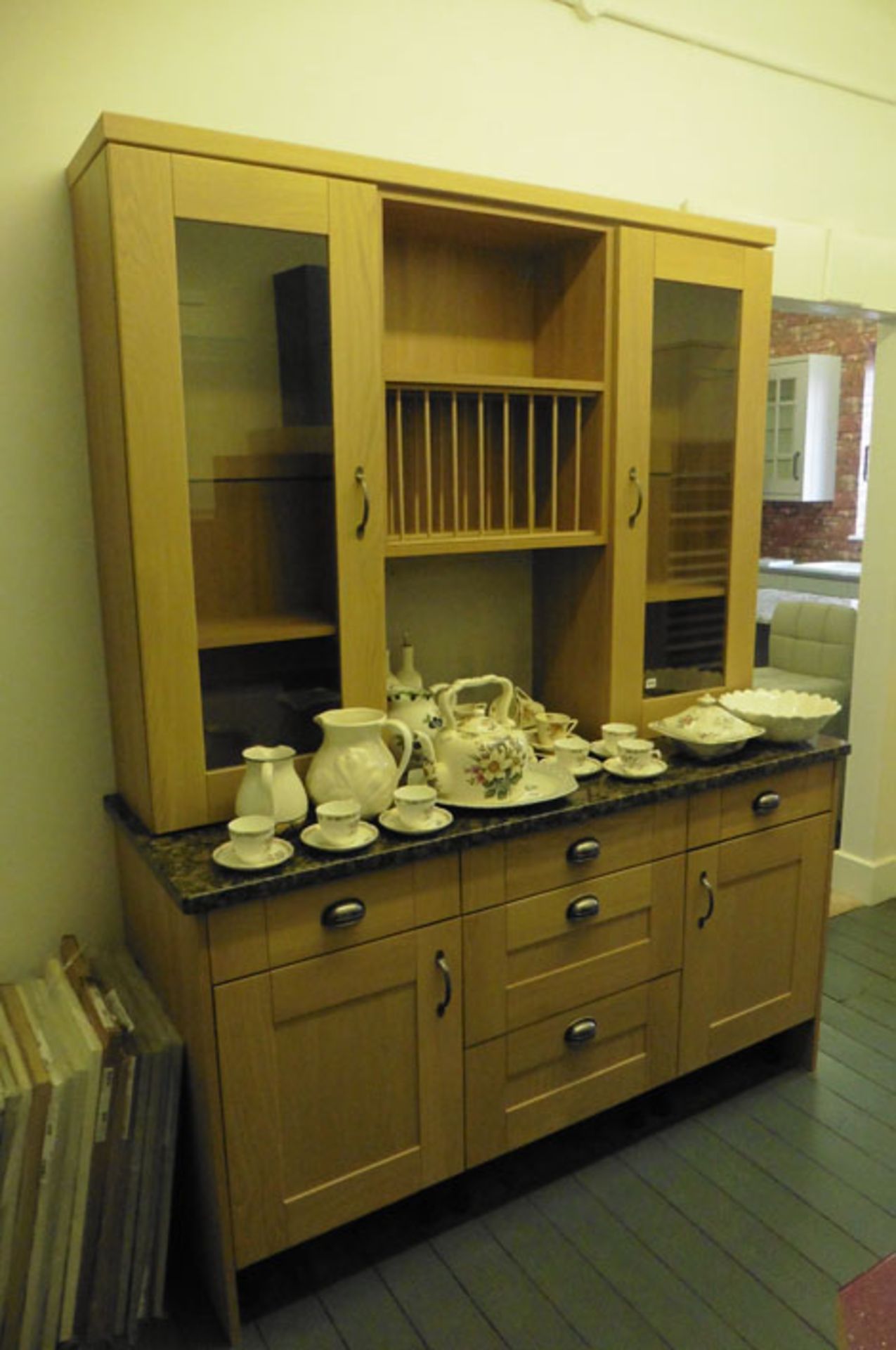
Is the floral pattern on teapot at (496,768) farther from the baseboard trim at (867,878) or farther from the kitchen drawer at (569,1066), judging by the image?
the baseboard trim at (867,878)

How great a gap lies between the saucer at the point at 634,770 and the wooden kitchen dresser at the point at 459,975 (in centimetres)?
4

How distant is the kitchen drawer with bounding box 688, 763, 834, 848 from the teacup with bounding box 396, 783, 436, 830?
0.64 m

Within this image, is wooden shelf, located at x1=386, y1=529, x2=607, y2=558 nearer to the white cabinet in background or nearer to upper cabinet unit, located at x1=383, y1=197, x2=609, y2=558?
upper cabinet unit, located at x1=383, y1=197, x2=609, y2=558

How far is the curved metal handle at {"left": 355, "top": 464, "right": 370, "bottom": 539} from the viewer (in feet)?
5.97

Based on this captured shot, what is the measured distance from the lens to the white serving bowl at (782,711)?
88.8 inches

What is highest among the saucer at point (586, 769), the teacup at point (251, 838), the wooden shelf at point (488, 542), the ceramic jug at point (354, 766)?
the wooden shelf at point (488, 542)

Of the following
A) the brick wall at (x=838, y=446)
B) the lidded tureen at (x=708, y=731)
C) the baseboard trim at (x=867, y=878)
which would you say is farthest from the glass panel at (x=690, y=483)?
the brick wall at (x=838, y=446)

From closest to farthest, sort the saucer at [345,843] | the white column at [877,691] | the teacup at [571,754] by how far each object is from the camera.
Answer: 1. the saucer at [345,843]
2. the teacup at [571,754]
3. the white column at [877,691]

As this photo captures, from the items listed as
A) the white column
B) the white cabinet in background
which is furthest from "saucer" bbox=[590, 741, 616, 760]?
the white cabinet in background

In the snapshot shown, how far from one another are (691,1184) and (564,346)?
1.89 metres

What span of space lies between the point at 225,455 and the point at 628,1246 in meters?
1.70

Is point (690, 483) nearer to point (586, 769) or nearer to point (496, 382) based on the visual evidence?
point (496, 382)

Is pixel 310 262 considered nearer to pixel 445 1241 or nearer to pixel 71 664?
pixel 71 664

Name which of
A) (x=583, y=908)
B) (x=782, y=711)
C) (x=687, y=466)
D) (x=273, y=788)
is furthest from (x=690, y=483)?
(x=273, y=788)
